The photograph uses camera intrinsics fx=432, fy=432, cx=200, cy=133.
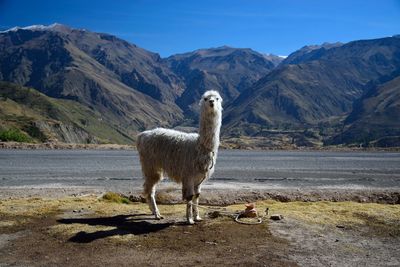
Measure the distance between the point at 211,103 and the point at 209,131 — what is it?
0.74 m

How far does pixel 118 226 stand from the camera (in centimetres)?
1084

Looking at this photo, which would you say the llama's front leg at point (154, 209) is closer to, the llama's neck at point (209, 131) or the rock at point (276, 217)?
the llama's neck at point (209, 131)

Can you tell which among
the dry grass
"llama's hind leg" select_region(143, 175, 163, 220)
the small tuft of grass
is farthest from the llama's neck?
the small tuft of grass

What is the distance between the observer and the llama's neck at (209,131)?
36.7ft

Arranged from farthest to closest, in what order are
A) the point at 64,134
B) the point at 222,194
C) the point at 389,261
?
the point at 64,134 < the point at 222,194 < the point at 389,261

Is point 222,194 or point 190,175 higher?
point 190,175

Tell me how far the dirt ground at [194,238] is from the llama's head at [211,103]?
115 inches

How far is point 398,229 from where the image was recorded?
10891 millimetres

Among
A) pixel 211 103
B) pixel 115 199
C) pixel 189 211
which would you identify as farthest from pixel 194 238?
pixel 115 199

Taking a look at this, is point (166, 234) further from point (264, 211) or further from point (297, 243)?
point (264, 211)

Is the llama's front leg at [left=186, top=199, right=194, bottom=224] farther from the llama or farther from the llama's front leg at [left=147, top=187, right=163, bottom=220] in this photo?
the llama's front leg at [left=147, top=187, right=163, bottom=220]

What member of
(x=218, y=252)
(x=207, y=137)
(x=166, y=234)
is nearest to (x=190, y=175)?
(x=207, y=137)

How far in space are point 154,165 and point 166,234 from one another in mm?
2614

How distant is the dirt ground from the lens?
8.36 metres
